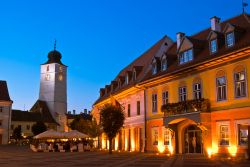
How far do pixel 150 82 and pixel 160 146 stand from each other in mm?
6551

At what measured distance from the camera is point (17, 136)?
90312mm

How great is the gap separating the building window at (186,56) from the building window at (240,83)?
6516 mm

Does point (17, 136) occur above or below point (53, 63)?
below

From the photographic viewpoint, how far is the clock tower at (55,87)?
351 feet

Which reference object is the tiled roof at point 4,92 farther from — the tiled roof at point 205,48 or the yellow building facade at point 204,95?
the yellow building facade at point 204,95

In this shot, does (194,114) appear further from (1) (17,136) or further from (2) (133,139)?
(1) (17,136)

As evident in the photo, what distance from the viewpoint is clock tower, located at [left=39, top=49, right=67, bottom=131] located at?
107 metres

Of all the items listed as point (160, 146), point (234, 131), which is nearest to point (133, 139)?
point (160, 146)

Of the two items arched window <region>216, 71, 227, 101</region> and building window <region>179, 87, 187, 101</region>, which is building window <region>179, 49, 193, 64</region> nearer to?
building window <region>179, 87, 187, 101</region>

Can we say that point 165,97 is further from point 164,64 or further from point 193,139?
point 193,139

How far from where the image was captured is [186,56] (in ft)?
113

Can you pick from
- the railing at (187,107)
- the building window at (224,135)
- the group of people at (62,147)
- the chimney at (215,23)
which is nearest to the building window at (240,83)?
the building window at (224,135)

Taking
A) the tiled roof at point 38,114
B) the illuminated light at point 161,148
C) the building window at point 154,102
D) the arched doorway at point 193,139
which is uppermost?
the tiled roof at point 38,114

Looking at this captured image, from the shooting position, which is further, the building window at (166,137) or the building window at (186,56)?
the building window at (166,137)
